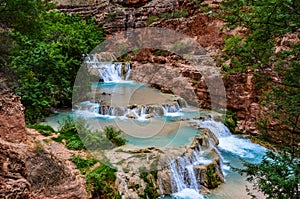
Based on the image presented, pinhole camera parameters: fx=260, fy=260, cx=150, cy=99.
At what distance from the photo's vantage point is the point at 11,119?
3225 millimetres

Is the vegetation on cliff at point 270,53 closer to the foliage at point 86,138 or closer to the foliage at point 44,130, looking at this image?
the foliage at point 86,138

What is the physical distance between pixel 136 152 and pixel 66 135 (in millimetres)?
1810

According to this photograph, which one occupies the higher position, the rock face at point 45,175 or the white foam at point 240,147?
the rock face at point 45,175

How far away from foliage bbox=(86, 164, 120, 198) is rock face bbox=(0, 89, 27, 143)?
1534 mm

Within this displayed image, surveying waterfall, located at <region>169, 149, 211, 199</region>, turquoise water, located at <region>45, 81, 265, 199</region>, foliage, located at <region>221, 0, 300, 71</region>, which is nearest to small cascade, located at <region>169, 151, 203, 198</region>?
waterfall, located at <region>169, 149, 211, 199</region>

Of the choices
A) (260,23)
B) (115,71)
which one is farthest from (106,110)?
(260,23)

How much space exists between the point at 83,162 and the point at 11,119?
2.18m

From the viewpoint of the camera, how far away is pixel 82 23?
17.7 metres

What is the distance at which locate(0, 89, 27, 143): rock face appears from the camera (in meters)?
3.13

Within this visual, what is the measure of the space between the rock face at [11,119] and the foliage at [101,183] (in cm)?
153

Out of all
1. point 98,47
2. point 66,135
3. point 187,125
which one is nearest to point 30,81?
point 66,135

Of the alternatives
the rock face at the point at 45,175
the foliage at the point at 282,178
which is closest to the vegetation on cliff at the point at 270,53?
the foliage at the point at 282,178

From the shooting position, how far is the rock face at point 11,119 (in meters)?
3.13

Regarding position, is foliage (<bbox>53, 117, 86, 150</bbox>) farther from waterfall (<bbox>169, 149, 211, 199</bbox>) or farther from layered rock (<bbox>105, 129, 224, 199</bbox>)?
waterfall (<bbox>169, 149, 211, 199</bbox>)
